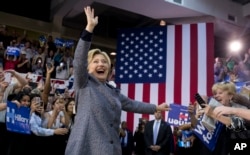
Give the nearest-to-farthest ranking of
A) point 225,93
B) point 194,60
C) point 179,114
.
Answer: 1. point 225,93
2. point 179,114
3. point 194,60

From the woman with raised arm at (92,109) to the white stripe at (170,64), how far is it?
5.35 meters

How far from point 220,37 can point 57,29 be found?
4723 millimetres

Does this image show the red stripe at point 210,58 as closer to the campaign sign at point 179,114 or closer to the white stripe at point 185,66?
the white stripe at point 185,66

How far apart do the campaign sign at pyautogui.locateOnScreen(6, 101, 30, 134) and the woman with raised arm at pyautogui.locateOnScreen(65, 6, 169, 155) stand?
4.96 feet

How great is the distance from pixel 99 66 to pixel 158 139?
3.97m

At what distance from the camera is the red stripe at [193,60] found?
7.00 m

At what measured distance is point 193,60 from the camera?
7180 mm

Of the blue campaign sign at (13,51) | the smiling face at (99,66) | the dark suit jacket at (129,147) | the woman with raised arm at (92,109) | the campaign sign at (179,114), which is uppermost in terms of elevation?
the blue campaign sign at (13,51)

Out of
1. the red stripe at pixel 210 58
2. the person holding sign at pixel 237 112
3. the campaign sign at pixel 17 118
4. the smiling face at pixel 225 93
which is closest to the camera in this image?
the person holding sign at pixel 237 112

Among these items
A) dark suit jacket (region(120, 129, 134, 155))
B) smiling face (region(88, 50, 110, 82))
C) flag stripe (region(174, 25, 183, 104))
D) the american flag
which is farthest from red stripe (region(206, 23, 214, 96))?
smiling face (region(88, 50, 110, 82))

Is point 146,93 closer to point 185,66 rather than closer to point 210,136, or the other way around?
point 185,66

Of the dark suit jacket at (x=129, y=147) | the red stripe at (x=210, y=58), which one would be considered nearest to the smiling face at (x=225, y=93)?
the dark suit jacket at (x=129, y=147)

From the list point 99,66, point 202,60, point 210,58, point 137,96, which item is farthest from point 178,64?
point 99,66

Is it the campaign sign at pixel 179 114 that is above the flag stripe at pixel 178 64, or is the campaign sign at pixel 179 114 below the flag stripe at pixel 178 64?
below
